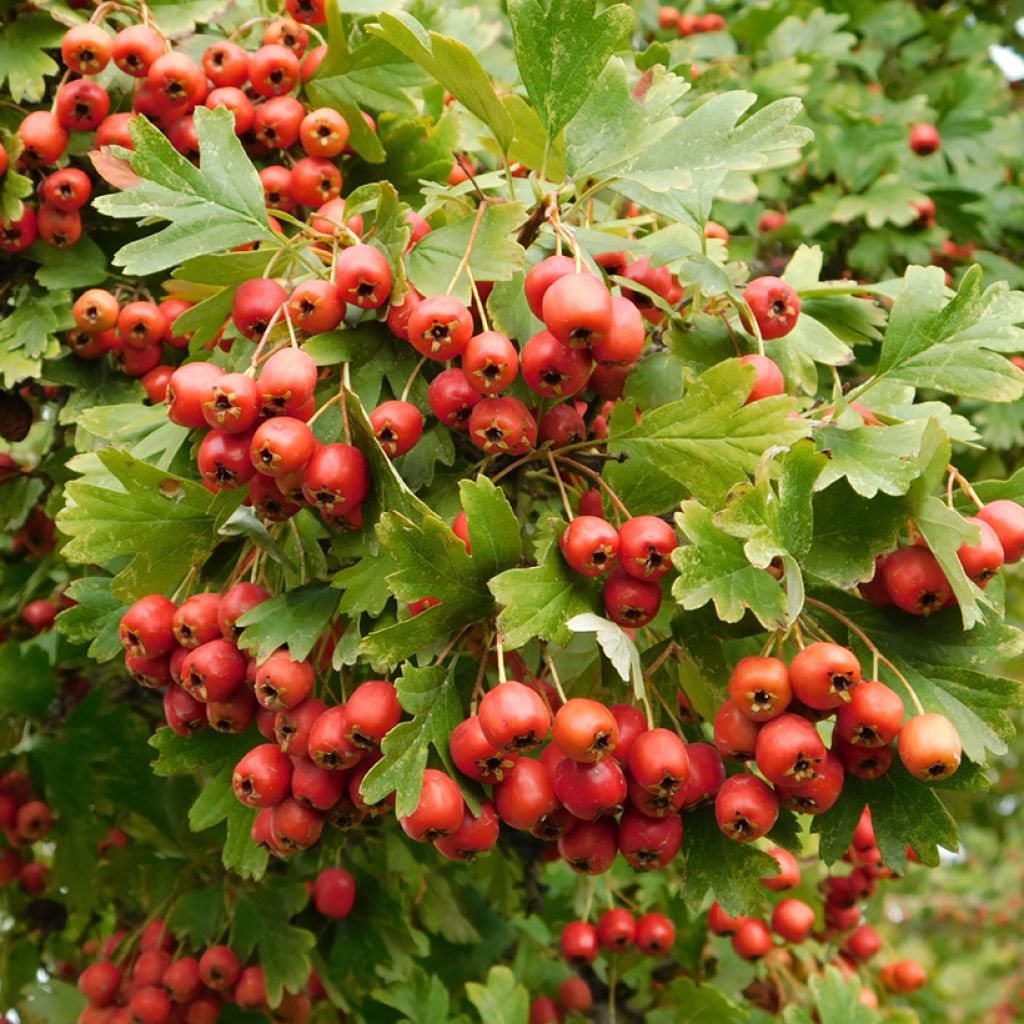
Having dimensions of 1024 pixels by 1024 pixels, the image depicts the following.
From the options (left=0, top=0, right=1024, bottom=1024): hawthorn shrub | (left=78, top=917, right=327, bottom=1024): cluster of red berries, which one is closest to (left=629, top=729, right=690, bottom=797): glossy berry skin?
(left=0, top=0, right=1024, bottom=1024): hawthorn shrub

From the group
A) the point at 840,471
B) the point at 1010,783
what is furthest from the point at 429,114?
the point at 1010,783

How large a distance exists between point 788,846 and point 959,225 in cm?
230

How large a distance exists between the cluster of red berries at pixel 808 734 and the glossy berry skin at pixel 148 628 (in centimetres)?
70

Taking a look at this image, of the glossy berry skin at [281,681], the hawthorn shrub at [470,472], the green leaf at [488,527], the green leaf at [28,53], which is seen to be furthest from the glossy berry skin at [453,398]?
the green leaf at [28,53]

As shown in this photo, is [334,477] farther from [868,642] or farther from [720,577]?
[868,642]

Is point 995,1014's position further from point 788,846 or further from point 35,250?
point 35,250

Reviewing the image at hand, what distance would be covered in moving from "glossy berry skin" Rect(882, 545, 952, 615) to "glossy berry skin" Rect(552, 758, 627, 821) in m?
0.40

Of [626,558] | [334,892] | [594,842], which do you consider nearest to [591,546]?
[626,558]

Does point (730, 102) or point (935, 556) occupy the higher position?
point (730, 102)

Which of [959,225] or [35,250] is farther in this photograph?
[959,225]

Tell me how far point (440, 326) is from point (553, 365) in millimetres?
142

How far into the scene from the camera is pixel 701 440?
51.3 inches

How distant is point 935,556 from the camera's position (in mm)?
1232

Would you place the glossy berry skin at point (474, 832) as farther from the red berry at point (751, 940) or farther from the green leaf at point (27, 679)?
the red berry at point (751, 940)
